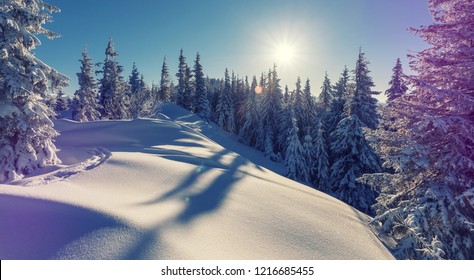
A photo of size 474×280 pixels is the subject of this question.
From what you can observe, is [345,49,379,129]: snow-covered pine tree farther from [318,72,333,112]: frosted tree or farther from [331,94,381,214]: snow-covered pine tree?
[318,72,333,112]: frosted tree

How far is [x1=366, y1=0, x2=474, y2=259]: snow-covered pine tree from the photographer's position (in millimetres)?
6500

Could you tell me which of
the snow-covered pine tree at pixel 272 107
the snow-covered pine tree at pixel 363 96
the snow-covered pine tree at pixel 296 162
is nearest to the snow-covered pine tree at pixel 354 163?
the snow-covered pine tree at pixel 363 96

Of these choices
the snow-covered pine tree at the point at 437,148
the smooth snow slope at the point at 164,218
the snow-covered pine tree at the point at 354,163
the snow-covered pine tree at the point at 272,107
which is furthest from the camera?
the snow-covered pine tree at the point at 272,107

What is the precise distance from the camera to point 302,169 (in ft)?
109

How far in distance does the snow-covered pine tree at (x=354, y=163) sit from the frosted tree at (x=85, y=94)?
32450 mm

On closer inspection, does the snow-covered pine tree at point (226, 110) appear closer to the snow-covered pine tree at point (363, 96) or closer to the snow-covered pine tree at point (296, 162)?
the snow-covered pine tree at point (296, 162)

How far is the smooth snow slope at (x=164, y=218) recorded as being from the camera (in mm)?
4328

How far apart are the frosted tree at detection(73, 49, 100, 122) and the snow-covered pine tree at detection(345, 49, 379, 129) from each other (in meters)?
33.0

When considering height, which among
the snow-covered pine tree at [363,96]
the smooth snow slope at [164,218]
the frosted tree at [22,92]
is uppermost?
the snow-covered pine tree at [363,96]

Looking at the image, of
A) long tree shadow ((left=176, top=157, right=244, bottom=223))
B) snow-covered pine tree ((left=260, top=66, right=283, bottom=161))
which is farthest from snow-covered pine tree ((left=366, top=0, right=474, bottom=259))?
snow-covered pine tree ((left=260, top=66, right=283, bottom=161))

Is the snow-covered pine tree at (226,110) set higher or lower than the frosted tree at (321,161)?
higher

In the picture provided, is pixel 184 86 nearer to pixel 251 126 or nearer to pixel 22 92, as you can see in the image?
pixel 251 126

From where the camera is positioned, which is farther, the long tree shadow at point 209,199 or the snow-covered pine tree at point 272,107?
the snow-covered pine tree at point 272,107
